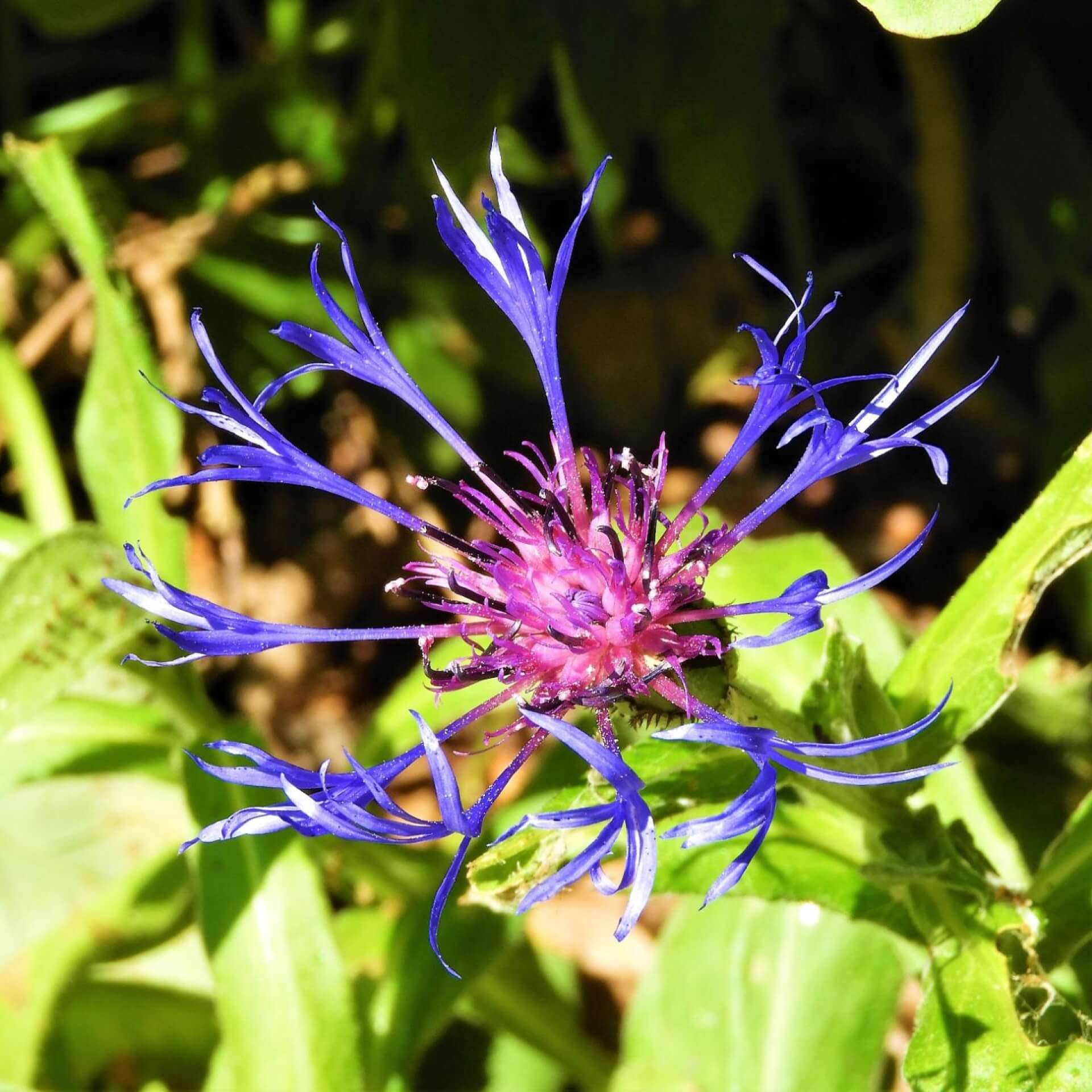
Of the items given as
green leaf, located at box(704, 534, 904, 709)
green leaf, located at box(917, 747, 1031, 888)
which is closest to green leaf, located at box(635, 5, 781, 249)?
green leaf, located at box(704, 534, 904, 709)

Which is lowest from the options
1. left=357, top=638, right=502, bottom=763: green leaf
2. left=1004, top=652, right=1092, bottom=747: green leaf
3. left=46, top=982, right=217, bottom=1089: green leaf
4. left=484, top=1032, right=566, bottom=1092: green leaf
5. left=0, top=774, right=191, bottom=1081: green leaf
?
left=484, top=1032, right=566, bottom=1092: green leaf

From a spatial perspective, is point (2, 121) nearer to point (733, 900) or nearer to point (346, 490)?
point (346, 490)

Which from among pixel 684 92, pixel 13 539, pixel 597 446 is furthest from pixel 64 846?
pixel 684 92

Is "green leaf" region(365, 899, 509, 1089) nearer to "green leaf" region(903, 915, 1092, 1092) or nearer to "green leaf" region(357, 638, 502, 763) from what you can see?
"green leaf" region(357, 638, 502, 763)

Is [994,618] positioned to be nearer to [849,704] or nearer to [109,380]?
[849,704]

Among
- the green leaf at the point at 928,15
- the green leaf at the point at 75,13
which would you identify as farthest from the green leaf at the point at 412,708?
the green leaf at the point at 75,13

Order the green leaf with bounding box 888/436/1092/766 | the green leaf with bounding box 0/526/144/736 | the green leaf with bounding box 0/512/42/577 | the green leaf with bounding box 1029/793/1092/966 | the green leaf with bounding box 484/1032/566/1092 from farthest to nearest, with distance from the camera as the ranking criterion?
the green leaf with bounding box 484/1032/566/1092 < the green leaf with bounding box 0/512/42/577 < the green leaf with bounding box 0/526/144/736 < the green leaf with bounding box 1029/793/1092/966 < the green leaf with bounding box 888/436/1092/766

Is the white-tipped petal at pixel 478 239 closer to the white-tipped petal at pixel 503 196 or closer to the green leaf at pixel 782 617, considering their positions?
the white-tipped petal at pixel 503 196
